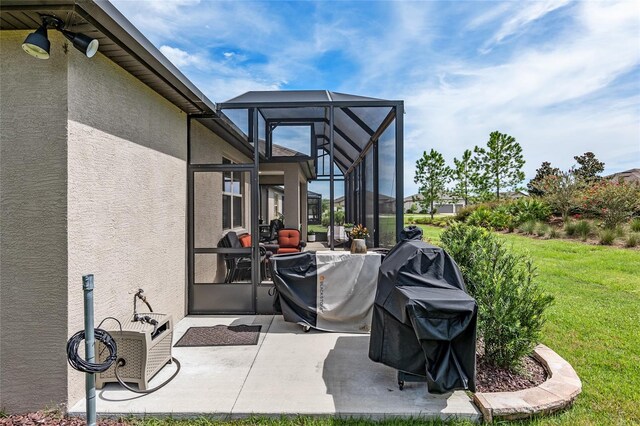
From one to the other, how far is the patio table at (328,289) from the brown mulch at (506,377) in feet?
5.21

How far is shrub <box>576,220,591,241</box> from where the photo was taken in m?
13.0

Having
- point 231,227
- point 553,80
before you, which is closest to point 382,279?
point 231,227

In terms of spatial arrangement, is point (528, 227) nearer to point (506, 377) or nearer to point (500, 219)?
point (500, 219)

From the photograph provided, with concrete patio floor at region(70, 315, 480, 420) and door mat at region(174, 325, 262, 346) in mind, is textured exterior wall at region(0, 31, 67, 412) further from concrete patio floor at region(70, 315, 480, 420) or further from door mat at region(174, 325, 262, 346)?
door mat at region(174, 325, 262, 346)

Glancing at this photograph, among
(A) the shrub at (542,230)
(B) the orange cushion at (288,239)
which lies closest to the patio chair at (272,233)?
(B) the orange cushion at (288,239)

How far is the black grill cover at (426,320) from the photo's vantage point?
97.8 inches

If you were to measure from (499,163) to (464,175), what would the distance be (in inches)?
142

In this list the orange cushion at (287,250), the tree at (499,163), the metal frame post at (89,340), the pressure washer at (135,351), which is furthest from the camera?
the tree at (499,163)

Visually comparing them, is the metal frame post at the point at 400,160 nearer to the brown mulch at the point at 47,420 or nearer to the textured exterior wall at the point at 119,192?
the textured exterior wall at the point at 119,192

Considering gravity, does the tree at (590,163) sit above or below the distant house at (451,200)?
above

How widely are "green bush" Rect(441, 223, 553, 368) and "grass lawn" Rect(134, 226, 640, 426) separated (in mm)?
540

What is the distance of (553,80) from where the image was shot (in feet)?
25.4

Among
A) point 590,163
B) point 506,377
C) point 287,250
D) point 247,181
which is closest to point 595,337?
point 506,377

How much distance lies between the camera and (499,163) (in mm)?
27016
